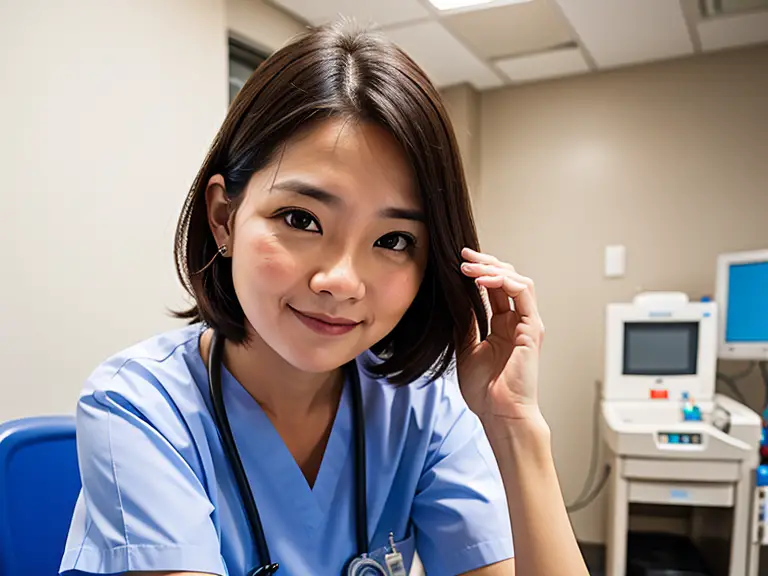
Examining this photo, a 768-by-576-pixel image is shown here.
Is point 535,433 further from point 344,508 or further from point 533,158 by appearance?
point 533,158

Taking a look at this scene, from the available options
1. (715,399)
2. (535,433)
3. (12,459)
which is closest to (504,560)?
(535,433)

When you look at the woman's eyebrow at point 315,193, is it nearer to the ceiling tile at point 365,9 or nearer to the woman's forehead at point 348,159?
the woman's forehead at point 348,159

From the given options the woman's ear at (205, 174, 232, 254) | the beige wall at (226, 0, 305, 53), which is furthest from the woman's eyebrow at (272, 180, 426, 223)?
the beige wall at (226, 0, 305, 53)

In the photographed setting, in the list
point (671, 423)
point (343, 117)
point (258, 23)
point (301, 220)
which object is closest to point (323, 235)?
point (301, 220)

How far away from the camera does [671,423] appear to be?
93.9 inches

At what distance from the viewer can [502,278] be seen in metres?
0.83

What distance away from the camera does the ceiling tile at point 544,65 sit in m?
2.92

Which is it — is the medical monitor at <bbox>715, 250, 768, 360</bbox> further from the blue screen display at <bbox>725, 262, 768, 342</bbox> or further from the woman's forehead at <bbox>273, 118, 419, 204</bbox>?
the woman's forehead at <bbox>273, 118, 419, 204</bbox>

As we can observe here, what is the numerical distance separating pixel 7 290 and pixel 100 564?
98cm

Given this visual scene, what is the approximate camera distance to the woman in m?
0.67

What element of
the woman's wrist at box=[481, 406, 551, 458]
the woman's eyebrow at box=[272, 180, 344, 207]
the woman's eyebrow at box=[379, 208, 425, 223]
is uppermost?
the woman's eyebrow at box=[272, 180, 344, 207]

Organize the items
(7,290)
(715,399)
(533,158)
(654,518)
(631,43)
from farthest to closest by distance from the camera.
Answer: (533,158) → (654,518) → (631,43) → (715,399) → (7,290)

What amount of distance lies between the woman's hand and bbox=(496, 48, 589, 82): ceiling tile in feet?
7.65

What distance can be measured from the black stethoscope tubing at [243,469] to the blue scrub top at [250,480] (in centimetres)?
1
